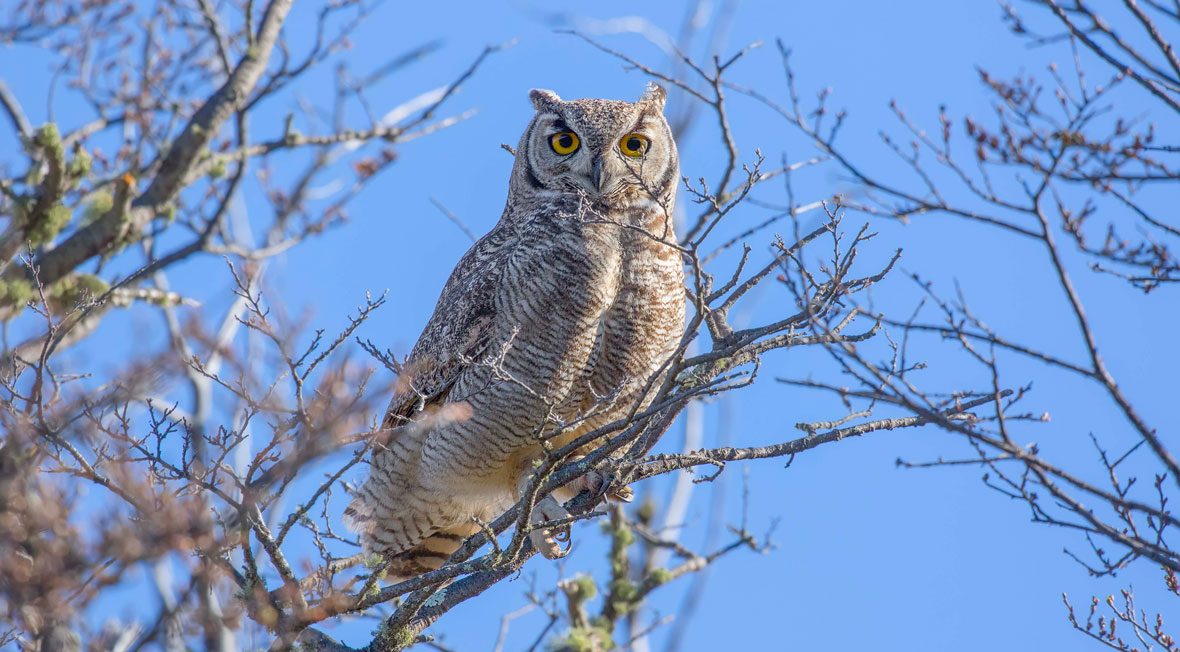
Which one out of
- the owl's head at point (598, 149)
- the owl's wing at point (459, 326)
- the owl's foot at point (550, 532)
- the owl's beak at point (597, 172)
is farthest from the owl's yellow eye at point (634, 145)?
the owl's foot at point (550, 532)

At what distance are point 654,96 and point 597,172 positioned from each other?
0.67m

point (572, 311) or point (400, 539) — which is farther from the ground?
point (572, 311)

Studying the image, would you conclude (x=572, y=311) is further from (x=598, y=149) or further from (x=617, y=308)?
(x=598, y=149)

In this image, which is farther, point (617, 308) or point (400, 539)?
point (400, 539)

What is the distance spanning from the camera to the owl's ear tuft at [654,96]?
18.6 ft

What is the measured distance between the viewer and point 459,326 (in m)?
4.99

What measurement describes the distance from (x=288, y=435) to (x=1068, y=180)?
2.68m

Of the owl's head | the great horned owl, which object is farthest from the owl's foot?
the owl's head

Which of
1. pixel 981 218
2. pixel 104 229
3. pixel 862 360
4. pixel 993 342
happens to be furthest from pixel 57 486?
pixel 104 229

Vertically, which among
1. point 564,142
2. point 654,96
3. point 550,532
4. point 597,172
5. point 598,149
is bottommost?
point 550,532

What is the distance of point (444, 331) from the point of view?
5117 mm

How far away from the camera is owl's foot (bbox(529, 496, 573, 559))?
15.4 feet

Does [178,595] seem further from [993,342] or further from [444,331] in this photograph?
[444,331]

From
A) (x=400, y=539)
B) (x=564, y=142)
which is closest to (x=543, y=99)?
(x=564, y=142)
